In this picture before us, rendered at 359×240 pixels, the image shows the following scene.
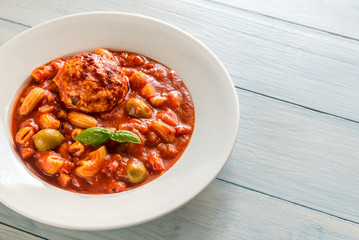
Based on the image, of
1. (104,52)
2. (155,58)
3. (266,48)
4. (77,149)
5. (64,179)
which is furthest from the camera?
(266,48)

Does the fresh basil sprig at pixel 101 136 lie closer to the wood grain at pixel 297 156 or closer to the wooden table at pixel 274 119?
the wooden table at pixel 274 119

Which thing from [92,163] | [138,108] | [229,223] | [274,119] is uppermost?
[138,108]

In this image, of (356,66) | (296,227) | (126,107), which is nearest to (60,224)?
(126,107)

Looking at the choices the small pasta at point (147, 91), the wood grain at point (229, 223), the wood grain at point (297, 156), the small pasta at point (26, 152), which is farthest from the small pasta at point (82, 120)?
the wood grain at point (297, 156)

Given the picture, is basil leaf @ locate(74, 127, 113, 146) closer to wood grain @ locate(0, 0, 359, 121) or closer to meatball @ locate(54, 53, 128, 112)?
meatball @ locate(54, 53, 128, 112)

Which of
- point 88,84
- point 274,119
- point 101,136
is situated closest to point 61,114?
point 88,84

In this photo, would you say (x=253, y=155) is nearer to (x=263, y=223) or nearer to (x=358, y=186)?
(x=263, y=223)

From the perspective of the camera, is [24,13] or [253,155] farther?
[24,13]

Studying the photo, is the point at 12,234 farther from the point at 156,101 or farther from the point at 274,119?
the point at 274,119
